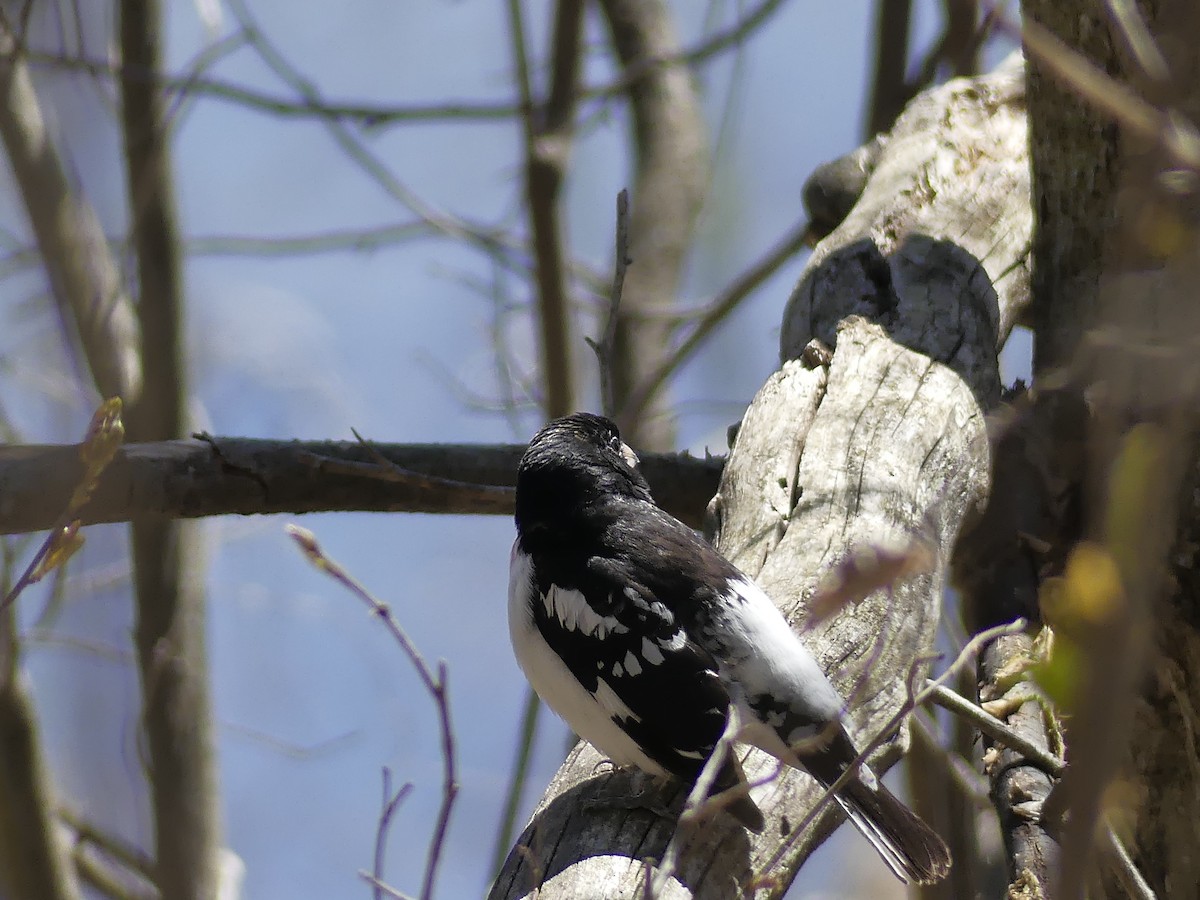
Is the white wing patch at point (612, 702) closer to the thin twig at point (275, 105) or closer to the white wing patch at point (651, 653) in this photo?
the white wing patch at point (651, 653)

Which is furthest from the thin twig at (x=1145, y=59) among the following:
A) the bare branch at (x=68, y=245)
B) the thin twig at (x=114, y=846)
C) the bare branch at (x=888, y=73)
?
the bare branch at (x=888, y=73)

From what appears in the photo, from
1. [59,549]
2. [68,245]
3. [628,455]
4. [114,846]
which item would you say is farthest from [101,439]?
[114,846]

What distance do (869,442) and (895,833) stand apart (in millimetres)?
1139

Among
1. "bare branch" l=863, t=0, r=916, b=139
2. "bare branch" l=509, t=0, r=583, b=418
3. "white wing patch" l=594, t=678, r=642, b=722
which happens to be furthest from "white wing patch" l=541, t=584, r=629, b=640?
"bare branch" l=863, t=0, r=916, b=139

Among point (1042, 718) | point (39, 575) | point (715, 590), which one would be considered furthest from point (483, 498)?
point (39, 575)

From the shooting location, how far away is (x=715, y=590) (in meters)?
2.54

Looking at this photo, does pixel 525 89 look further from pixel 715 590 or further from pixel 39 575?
pixel 39 575

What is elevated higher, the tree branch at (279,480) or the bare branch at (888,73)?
the bare branch at (888,73)

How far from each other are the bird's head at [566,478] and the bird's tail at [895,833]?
977 millimetres

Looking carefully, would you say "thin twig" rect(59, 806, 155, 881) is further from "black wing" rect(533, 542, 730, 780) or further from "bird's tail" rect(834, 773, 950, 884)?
"bird's tail" rect(834, 773, 950, 884)

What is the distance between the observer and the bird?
7.58ft

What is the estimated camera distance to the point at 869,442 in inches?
123

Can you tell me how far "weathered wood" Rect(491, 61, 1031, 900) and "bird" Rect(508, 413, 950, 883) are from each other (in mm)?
109

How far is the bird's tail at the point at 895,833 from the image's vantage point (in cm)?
228
